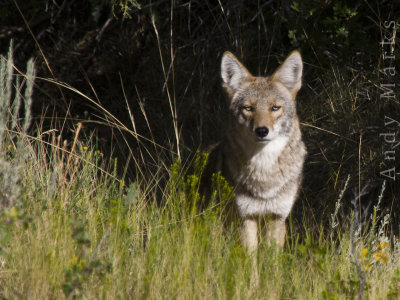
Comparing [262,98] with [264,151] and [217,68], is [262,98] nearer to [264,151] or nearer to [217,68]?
[264,151]

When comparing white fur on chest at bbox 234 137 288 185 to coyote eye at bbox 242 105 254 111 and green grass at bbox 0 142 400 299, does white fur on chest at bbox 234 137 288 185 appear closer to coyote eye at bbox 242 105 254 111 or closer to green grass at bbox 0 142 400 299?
coyote eye at bbox 242 105 254 111

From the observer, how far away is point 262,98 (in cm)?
431

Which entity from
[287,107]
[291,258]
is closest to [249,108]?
[287,107]

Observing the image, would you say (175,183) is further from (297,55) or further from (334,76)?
(334,76)

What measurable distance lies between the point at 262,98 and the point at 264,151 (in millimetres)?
393

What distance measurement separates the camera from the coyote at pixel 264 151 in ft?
13.8

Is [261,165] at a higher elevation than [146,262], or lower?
higher

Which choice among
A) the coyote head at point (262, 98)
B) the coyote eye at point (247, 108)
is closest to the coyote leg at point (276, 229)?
the coyote head at point (262, 98)

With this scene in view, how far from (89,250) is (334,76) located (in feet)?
10.6

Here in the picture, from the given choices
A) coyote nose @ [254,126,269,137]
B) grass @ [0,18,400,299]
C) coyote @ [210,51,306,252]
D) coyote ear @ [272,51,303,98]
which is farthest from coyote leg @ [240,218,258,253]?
coyote ear @ [272,51,303,98]

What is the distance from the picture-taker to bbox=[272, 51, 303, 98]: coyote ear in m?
4.34

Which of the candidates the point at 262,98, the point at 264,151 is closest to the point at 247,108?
the point at 262,98

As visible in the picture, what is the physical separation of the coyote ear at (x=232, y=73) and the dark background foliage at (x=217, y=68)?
0.47m

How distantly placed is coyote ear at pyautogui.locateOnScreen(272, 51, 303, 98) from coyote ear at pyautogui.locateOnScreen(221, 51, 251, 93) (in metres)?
0.25
